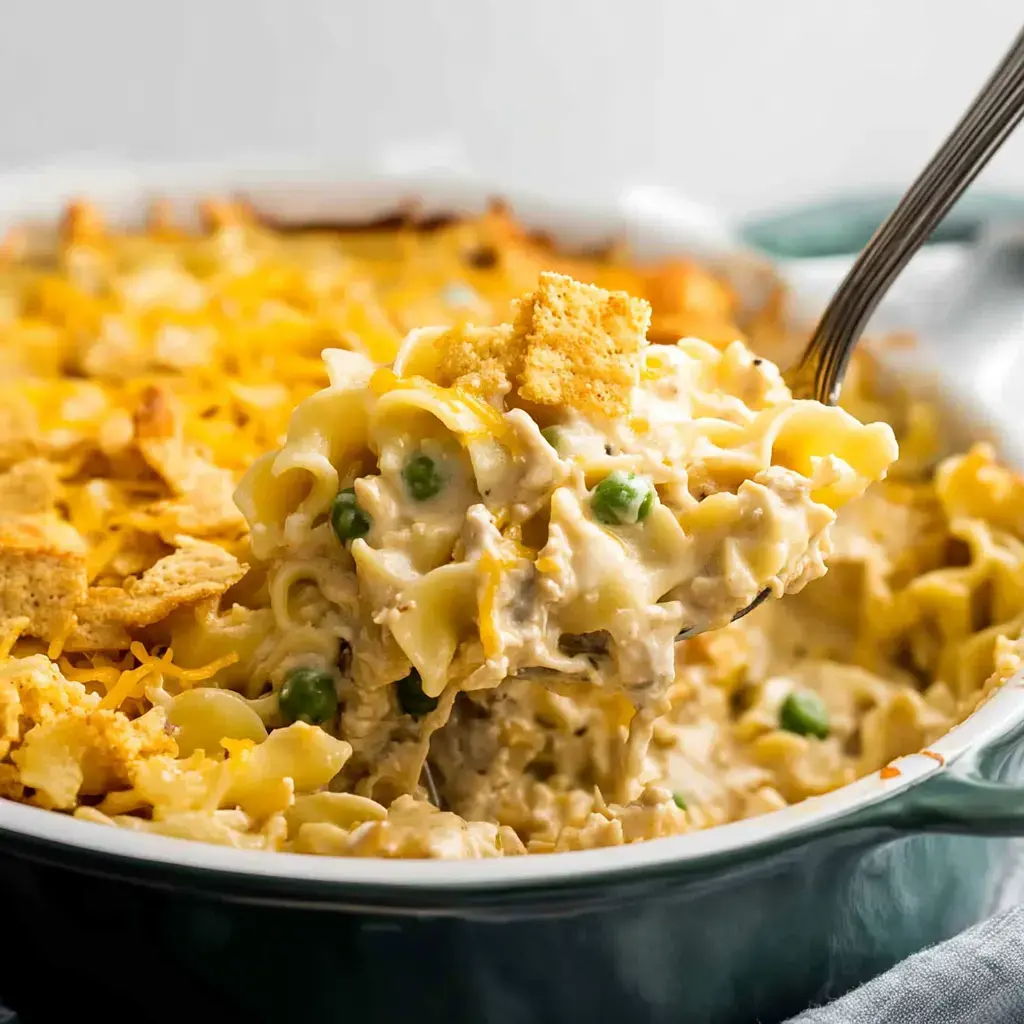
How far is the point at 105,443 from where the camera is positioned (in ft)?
8.37

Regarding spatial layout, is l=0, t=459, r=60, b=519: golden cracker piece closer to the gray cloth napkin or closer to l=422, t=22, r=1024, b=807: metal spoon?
l=422, t=22, r=1024, b=807: metal spoon

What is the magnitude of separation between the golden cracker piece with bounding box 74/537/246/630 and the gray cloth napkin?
0.95 meters

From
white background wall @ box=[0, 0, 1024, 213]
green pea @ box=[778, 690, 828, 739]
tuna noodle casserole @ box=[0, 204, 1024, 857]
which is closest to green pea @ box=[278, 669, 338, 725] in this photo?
tuna noodle casserole @ box=[0, 204, 1024, 857]

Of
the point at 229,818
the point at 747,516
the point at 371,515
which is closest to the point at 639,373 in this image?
the point at 747,516

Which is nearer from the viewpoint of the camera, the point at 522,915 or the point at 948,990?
the point at 522,915

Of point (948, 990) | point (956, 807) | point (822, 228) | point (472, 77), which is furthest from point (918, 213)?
point (472, 77)

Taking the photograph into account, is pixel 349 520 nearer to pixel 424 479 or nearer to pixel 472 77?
pixel 424 479

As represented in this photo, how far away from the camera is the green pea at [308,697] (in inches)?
76.0

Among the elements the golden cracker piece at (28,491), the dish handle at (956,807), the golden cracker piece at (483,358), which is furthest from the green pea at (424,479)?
the golden cracker piece at (28,491)

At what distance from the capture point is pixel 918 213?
2256mm

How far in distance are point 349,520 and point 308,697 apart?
0.78ft

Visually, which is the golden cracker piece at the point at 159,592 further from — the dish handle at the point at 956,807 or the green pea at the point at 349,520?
the dish handle at the point at 956,807

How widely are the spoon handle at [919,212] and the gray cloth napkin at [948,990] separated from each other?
0.88 m

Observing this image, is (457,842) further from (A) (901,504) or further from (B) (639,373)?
(A) (901,504)
